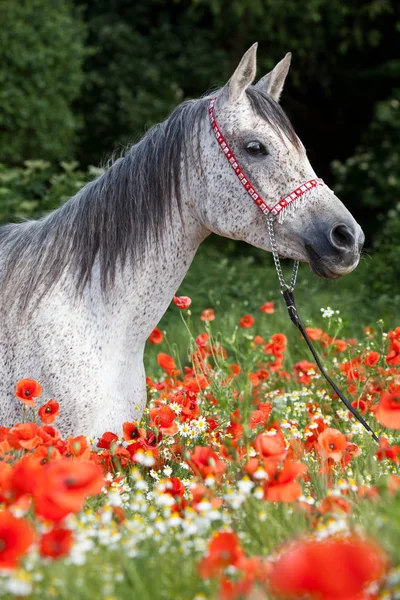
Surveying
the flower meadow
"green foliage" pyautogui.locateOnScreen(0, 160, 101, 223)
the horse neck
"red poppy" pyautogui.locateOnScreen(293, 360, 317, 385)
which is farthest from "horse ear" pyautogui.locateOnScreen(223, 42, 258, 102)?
"green foliage" pyautogui.locateOnScreen(0, 160, 101, 223)

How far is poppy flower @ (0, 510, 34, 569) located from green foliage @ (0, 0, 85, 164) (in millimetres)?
10372

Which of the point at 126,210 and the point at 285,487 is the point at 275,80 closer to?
the point at 126,210

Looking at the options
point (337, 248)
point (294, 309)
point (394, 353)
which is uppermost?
point (337, 248)

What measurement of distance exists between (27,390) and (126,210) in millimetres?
874

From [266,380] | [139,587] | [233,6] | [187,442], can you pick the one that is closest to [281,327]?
[266,380]

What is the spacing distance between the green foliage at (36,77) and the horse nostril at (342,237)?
9268 mm

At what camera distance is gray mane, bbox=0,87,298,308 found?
305 centimetres

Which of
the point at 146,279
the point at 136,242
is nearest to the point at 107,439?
the point at 146,279

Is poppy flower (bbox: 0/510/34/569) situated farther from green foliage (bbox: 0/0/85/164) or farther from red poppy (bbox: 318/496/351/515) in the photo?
green foliage (bbox: 0/0/85/164)

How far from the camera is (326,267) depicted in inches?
111

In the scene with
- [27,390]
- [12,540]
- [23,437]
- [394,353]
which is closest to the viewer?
[12,540]

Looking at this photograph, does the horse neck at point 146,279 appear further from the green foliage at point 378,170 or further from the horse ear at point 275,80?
the green foliage at point 378,170

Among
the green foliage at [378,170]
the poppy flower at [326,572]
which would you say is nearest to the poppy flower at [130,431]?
the poppy flower at [326,572]

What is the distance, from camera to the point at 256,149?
116 inches
